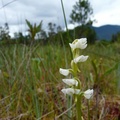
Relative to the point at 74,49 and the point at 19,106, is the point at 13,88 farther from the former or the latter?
the point at 74,49

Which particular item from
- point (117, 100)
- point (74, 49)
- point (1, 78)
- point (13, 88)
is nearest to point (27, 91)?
point (13, 88)

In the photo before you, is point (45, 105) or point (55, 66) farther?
point (55, 66)

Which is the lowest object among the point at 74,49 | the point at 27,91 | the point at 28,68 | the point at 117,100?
the point at 117,100

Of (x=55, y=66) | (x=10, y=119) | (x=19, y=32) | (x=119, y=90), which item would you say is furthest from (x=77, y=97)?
(x=19, y=32)

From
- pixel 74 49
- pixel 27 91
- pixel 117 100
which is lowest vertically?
pixel 117 100

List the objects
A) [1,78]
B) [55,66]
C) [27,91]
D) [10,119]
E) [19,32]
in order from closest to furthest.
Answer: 1. [10,119]
2. [27,91]
3. [1,78]
4. [55,66]
5. [19,32]

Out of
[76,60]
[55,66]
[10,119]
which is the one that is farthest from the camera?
[55,66]

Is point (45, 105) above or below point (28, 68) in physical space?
below

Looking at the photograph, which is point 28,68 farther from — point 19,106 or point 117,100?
point 117,100

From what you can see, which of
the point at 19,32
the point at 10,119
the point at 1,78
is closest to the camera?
the point at 10,119
